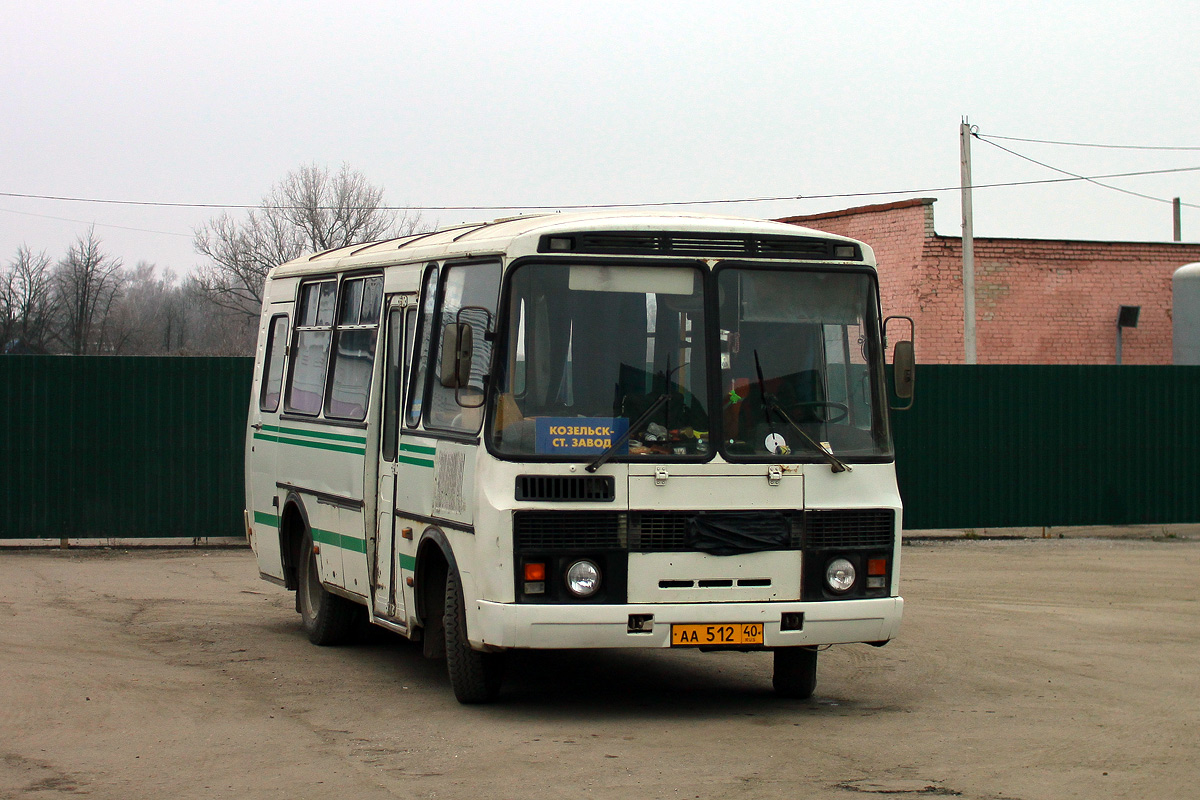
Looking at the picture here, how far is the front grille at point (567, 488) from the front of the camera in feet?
26.0

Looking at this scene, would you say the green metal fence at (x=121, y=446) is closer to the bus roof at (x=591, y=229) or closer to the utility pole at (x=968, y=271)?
the bus roof at (x=591, y=229)

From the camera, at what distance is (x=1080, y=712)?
862cm

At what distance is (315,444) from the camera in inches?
433

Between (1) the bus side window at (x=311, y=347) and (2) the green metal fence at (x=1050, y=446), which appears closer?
(1) the bus side window at (x=311, y=347)

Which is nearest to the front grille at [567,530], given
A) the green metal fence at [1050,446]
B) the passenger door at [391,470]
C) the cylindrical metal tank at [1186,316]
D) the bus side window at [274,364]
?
the passenger door at [391,470]

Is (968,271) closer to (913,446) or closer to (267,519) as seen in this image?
(913,446)

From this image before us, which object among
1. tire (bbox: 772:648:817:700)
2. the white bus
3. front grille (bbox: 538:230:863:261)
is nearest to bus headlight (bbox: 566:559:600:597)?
the white bus

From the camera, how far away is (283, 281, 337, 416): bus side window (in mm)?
11180

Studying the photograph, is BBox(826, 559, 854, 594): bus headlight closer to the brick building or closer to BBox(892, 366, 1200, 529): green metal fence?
BBox(892, 366, 1200, 529): green metal fence

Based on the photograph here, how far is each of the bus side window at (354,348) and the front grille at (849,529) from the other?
3.32m

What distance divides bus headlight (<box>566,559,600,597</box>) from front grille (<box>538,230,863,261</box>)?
1.72 metres

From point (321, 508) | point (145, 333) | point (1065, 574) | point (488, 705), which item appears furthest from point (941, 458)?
point (145, 333)

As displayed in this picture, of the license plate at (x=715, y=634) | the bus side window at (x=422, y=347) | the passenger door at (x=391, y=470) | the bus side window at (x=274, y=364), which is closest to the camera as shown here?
the license plate at (x=715, y=634)

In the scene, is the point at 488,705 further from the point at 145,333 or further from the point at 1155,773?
the point at 145,333
